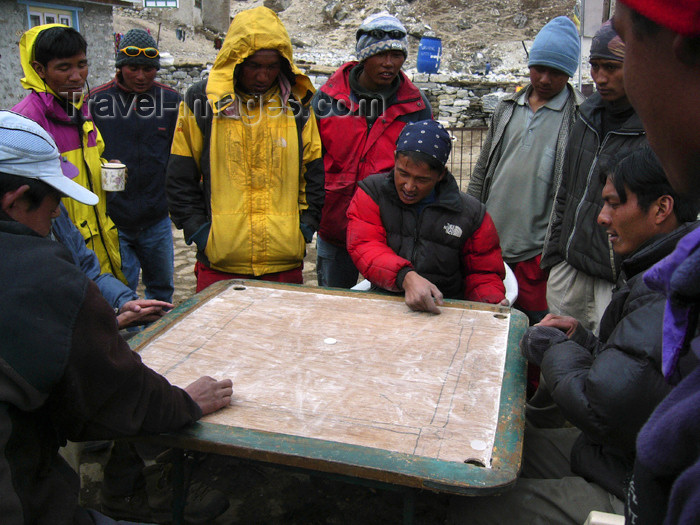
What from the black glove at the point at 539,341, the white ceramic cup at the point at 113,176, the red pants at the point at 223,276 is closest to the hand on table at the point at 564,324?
the black glove at the point at 539,341

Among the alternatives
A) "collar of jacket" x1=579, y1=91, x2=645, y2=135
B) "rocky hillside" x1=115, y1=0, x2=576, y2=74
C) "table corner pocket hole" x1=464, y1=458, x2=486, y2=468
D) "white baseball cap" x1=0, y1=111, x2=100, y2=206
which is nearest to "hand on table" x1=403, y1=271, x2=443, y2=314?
"table corner pocket hole" x1=464, y1=458, x2=486, y2=468

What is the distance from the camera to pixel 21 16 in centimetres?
1042

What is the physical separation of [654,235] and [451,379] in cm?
92

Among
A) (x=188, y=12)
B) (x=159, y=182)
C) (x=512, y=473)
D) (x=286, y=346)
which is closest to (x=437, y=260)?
(x=286, y=346)

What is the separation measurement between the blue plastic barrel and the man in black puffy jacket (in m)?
12.8

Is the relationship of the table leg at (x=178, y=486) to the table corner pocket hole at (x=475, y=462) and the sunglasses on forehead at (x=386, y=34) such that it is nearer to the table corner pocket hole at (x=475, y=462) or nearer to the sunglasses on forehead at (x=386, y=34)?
the table corner pocket hole at (x=475, y=462)

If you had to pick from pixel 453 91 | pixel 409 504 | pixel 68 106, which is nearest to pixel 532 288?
pixel 409 504

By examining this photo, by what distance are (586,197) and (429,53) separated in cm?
1230

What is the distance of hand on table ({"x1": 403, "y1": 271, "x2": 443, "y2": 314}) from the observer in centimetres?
262

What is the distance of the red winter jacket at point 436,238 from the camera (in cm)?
295

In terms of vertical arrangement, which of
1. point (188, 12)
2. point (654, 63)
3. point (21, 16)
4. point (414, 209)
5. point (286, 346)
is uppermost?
point (188, 12)

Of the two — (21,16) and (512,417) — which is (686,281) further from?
(21,16)

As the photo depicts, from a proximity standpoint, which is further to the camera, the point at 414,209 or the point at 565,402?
the point at 414,209

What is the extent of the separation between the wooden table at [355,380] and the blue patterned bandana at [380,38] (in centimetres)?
151
